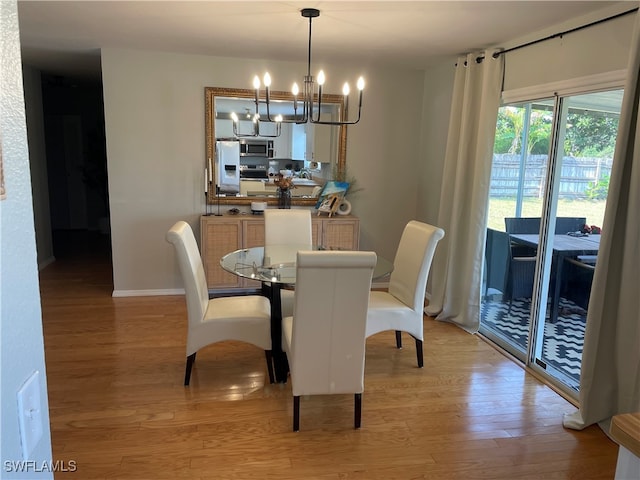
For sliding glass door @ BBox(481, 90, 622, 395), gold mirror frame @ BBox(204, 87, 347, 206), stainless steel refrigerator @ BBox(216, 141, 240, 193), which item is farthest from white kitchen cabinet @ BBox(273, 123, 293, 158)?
sliding glass door @ BBox(481, 90, 622, 395)

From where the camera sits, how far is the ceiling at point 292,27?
276cm

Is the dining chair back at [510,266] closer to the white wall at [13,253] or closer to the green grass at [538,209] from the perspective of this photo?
the green grass at [538,209]

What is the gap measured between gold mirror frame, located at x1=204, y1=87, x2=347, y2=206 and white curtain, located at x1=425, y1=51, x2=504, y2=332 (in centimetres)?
120

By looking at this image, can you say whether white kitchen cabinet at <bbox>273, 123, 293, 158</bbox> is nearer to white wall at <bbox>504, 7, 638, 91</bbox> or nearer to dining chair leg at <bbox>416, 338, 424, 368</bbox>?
white wall at <bbox>504, 7, 638, 91</bbox>

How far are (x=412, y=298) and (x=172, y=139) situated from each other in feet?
9.36

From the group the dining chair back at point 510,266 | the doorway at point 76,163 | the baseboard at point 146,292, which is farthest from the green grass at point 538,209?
the doorway at point 76,163

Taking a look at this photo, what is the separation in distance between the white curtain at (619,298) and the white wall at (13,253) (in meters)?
2.60

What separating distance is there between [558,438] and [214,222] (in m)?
3.31

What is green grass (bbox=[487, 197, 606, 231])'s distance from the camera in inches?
114

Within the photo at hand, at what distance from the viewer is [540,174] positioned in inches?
131

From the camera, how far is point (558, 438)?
249 centimetres

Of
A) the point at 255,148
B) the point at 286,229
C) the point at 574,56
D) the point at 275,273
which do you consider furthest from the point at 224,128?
the point at 574,56

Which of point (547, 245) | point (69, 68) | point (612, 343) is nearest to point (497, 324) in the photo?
point (547, 245)

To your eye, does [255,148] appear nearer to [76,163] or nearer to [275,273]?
[275,273]
